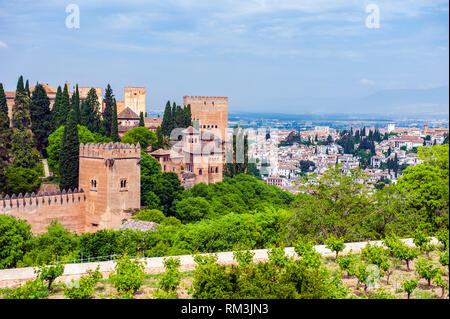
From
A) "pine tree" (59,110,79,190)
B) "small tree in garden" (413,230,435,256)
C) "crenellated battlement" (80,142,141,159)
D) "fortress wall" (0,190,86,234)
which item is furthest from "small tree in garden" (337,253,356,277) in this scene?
"pine tree" (59,110,79,190)

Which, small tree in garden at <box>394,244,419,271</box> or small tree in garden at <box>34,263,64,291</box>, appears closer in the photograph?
small tree in garden at <box>34,263,64,291</box>

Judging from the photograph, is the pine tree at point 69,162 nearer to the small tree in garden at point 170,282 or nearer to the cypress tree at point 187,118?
the cypress tree at point 187,118

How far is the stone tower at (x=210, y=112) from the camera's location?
5144 centimetres

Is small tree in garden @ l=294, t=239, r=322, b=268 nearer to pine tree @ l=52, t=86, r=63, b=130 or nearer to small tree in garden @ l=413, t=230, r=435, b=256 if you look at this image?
small tree in garden @ l=413, t=230, r=435, b=256

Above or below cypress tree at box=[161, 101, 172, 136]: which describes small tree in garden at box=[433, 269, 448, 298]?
below

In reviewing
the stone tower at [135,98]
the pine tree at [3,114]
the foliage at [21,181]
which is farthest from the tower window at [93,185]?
the stone tower at [135,98]

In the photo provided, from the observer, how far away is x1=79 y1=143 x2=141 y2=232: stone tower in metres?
27.0

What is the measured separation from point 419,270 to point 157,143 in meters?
29.3

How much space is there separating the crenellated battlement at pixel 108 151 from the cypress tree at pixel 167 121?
16.1 m

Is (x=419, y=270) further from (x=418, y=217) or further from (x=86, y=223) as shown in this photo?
(x=86, y=223)

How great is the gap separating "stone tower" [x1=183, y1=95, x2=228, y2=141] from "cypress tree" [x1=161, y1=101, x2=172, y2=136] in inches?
242

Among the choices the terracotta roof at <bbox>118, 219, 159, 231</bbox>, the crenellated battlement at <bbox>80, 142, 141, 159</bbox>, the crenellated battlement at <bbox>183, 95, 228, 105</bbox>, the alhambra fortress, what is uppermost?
the crenellated battlement at <bbox>183, 95, 228, 105</bbox>

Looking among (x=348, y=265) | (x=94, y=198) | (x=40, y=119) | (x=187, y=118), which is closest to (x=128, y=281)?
(x=348, y=265)

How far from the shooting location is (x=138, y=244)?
2048 centimetres
